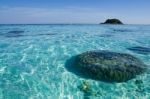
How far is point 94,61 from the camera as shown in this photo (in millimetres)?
12523

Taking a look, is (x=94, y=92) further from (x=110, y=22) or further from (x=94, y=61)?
(x=110, y=22)

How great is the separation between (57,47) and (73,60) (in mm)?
3968

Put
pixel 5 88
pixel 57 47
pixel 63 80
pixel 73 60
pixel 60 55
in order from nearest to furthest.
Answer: pixel 5 88, pixel 63 80, pixel 73 60, pixel 60 55, pixel 57 47

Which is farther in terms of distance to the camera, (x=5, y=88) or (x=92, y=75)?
(x=92, y=75)

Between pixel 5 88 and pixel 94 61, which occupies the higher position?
pixel 94 61

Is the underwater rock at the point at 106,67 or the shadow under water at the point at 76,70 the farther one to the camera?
the shadow under water at the point at 76,70

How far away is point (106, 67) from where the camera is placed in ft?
38.6

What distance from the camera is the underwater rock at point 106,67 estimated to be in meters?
11.5

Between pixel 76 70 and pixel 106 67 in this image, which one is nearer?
pixel 106 67

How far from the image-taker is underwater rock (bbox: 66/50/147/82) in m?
11.5

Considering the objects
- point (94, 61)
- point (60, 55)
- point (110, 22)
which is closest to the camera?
point (94, 61)

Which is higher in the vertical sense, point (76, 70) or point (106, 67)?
point (106, 67)

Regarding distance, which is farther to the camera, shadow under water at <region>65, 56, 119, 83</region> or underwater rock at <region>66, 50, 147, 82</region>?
shadow under water at <region>65, 56, 119, 83</region>

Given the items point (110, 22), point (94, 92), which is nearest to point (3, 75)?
point (94, 92)
